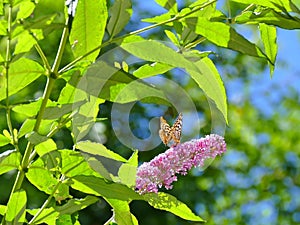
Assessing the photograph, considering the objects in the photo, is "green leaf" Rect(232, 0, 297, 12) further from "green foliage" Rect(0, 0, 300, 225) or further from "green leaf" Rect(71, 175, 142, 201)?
"green leaf" Rect(71, 175, 142, 201)

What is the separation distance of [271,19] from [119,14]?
0.32 ft

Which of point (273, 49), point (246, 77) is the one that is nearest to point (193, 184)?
point (246, 77)

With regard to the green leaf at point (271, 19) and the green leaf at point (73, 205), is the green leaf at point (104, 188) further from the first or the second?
the green leaf at point (271, 19)

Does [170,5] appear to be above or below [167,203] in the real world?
above

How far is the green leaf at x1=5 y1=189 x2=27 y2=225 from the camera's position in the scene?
1.41 ft

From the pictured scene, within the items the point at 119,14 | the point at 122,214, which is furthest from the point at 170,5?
the point at 122,214

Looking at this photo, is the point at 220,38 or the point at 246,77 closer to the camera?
the point at 220,38

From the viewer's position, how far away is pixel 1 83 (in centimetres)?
45

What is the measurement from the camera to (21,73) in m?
0.44

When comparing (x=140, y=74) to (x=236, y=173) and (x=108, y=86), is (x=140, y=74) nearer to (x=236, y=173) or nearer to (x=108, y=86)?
(x=108, y=86)

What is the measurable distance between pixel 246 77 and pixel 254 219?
0.74 metres

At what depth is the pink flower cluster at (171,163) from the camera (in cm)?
46

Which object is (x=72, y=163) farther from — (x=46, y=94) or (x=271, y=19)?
(x=271, y=19)

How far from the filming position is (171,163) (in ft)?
1.53
